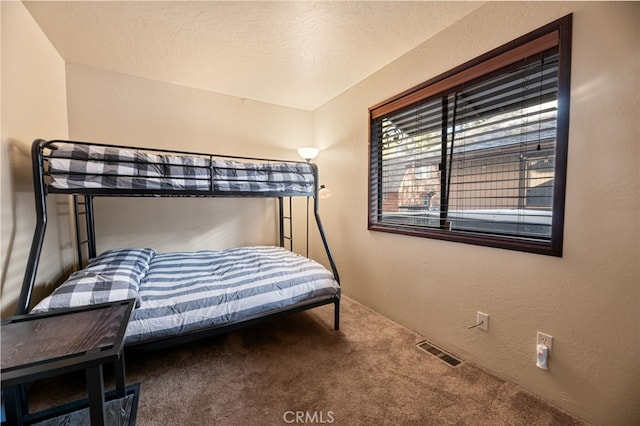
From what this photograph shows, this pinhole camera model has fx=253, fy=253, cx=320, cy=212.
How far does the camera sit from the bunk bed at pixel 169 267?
1.43 m

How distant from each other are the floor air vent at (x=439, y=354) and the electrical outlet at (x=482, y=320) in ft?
→ 0.96

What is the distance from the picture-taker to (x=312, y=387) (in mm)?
1463

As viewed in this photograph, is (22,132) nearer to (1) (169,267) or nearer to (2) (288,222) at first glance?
(1) (169,267)

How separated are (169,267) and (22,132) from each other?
1241 millimetres

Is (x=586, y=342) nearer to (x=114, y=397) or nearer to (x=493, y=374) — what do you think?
(x=493, y=374)

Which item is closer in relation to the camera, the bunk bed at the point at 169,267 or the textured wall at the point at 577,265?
the textured wall at the point at 577,265

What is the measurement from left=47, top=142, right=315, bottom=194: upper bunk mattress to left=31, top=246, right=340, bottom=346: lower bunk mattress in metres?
0.59

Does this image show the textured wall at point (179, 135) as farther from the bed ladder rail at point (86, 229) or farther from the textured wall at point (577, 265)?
the textured wall at point (577, 265)

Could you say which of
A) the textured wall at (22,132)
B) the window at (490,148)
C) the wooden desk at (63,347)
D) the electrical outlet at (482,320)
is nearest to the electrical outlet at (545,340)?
the electrical outlet at (482,320)

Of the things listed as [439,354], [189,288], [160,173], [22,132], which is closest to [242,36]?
[160,173]

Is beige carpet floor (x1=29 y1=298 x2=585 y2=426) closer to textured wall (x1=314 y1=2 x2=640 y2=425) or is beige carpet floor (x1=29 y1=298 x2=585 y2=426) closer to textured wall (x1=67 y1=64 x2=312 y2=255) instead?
textured wall (x1=314 y1=2 x2=640 y2=425)

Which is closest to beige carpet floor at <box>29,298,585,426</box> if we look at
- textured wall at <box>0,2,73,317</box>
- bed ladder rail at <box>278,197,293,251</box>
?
textured wall at <box>0,2,73,317</box>

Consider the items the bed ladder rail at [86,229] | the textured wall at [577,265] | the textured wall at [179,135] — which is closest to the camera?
the textured wall at [577,265]

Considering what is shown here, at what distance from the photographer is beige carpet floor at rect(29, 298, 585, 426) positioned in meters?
1.27
